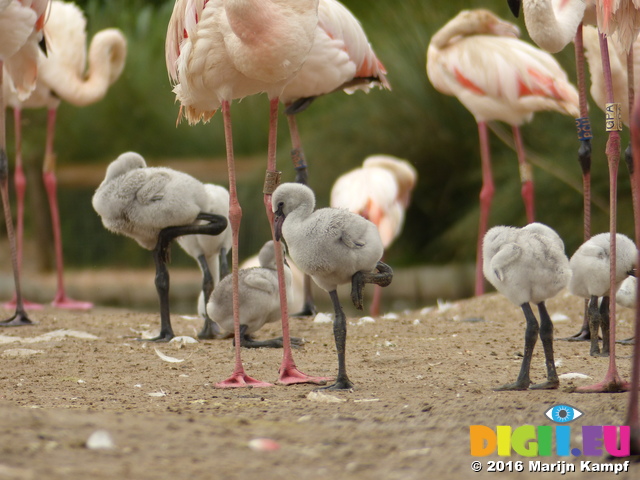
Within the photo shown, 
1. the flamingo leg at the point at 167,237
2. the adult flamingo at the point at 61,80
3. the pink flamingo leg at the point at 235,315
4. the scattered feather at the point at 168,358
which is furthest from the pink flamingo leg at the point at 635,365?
the adult flamingo at the point at 61,80

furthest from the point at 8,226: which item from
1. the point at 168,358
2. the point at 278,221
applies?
the point at 278,221

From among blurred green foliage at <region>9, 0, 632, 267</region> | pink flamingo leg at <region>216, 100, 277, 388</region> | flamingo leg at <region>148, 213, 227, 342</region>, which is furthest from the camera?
blurred green foliage at <region>9, 0, 632, 267</region>

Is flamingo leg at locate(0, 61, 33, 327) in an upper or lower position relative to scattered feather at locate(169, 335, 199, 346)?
upper

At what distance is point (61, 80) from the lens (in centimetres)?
704

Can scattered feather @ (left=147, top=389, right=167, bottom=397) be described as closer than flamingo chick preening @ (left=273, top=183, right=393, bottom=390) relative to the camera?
No

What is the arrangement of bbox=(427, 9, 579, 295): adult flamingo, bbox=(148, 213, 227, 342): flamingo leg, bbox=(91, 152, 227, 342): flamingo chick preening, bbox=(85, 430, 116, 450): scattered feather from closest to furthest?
bbox=(85, 430, 116, 450): scattered feather
bbox=(91, 152, 227, 342): flamingo chick preening
bbox=(148, 213, 227, 342): flamingo leg
bbox=(427, 9, 579, 295): adult flamingo

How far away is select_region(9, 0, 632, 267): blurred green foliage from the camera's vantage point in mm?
7891

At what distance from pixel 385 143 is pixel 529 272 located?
5.81 metres

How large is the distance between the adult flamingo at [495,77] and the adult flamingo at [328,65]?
36.9 inches

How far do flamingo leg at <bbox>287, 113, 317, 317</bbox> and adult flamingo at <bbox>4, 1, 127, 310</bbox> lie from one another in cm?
179

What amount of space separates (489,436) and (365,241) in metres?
1.03

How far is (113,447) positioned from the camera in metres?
2.27

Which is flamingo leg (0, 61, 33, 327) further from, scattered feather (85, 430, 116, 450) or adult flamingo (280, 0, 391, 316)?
scattered feather (85, 430, 116, 450)

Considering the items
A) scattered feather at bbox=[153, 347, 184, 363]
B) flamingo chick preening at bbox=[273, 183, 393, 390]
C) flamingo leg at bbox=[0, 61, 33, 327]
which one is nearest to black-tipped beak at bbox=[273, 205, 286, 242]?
flamingo chick preening at bbox=[273, 183, 393, 390]
